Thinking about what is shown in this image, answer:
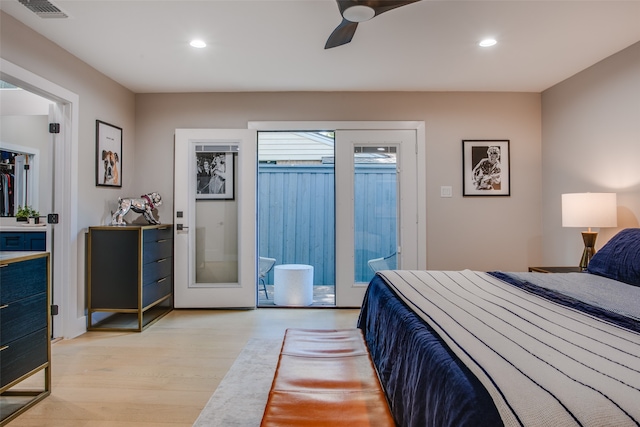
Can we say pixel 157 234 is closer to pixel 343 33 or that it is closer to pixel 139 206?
pixel 139 206

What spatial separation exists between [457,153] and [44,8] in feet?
12.4

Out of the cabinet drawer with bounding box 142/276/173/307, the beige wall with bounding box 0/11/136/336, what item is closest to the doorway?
the cabinet drawer with bounding box 142/276/173/307

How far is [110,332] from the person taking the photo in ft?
10.7

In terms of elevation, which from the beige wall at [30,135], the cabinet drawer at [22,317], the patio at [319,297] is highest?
the beige wall at [30,135]

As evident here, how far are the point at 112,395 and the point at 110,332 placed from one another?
1.28 meters

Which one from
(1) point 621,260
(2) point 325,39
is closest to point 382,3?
(2) point 325,39

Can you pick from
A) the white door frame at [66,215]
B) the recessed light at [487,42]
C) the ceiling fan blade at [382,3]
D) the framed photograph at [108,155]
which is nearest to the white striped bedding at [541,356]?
the ceiling fan blade at [382,3]

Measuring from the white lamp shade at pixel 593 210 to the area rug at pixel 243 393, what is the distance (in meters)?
2.65

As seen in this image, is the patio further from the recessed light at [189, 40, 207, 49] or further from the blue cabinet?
the recessed light at [189, 40, 207, 49]

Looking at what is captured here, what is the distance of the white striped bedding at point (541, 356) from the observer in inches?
28.3

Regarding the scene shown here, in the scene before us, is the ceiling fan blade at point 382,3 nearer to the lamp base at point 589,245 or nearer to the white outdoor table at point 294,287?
the lamp base at point 589,245

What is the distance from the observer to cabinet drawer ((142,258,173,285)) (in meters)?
3.39

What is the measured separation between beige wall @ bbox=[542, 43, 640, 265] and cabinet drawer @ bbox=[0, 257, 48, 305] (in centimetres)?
417

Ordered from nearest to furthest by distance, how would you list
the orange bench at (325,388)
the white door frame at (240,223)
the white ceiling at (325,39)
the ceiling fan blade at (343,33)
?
the orange bench at (325,388), the ceiling fan blade at (343,33), the white ceiling at (325,39), the white door frame at (240,223)
